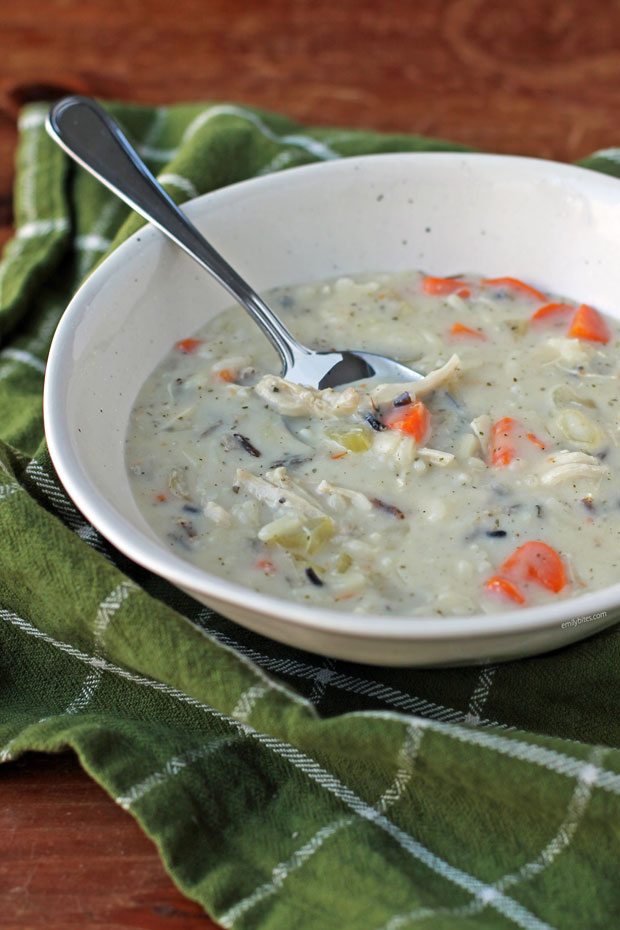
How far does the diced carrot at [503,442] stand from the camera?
2.63 m

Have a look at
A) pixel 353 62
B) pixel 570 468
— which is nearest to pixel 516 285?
pixel 570 468

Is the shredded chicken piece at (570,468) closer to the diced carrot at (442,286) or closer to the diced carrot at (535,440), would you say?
the diced carrot at (535,440)

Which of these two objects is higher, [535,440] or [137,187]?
[137,187]

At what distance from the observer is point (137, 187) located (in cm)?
312

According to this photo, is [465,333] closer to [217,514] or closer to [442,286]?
[442,286]

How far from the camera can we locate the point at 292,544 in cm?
241

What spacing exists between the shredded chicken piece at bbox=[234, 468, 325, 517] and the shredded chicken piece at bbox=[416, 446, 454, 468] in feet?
1.01

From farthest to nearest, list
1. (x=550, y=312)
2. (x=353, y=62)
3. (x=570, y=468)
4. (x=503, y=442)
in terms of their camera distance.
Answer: (x=353, y=62) < (x=550, y=312) < (x=503, y=442) < (x=570, y=468)

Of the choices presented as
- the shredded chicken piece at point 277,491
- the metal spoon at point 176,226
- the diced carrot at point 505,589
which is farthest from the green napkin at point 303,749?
the metal spoon at point 176,226

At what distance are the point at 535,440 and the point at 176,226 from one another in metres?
1.13

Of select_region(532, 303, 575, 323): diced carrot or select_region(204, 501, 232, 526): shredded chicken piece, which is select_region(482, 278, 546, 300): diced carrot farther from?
select_region(204, 501, 232, 526): shredded chicken piece

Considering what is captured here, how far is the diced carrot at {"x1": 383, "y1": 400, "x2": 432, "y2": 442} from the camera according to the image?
268 cm

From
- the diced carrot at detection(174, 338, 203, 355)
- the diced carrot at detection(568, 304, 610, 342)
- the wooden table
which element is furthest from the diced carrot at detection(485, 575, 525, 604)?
the wooden table

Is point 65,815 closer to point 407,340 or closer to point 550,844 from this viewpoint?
point 550,844
